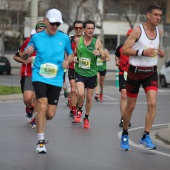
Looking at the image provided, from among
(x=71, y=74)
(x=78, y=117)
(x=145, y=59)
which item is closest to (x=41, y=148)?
(x=145, y=59)

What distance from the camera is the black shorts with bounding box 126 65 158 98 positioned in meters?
10.1

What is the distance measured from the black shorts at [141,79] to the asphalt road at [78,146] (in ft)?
3.02

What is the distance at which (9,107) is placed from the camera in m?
17.8

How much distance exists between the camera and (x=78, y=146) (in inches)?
414

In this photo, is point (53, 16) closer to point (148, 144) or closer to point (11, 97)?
point (148, 144)

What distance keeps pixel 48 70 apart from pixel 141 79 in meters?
1.43

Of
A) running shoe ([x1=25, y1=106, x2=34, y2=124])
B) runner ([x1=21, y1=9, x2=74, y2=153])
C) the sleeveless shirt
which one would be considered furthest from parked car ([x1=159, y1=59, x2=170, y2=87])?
runner ([x1=21, y1=9, x2=74, y2=153])

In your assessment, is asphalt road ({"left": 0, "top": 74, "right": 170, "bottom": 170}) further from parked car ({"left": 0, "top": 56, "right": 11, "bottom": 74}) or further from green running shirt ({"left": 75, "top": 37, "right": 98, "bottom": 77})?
parked car ({"left": 0, "top": 56, "right": 11, "bottom": 74})

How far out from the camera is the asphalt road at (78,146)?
8.80 m

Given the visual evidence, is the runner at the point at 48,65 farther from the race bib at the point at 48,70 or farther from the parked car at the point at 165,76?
the parked car at the point at 165,76

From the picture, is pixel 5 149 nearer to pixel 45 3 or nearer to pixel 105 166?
pixel 105 166

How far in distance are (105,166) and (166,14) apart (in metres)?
42.9

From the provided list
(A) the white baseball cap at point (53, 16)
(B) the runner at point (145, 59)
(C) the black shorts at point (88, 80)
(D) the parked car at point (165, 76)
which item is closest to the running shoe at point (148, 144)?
(B) the runner at point (145, 59)

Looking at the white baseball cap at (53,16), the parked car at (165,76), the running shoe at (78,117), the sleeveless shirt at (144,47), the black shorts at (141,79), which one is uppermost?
the white baseball cap at (53,16)
